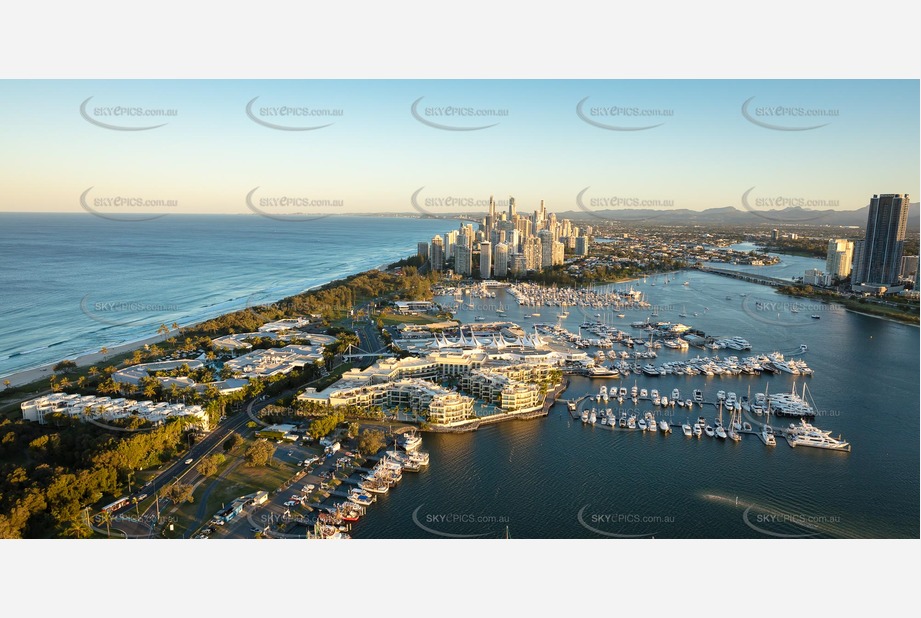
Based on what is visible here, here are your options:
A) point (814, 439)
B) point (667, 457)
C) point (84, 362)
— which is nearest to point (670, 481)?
point (667, 457)

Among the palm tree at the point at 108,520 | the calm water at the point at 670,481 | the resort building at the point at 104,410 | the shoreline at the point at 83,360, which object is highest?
the resort building at the point at 104,410

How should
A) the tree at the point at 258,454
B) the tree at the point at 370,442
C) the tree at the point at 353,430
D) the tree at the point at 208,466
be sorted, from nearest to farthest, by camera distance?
the tree at the point at 208,466, the tree at the point at 258,454, the tree at the point at 370,442, the tree at the point at 353,430

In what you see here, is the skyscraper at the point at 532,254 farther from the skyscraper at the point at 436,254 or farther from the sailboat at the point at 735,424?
the sailboat at the point at 735,424

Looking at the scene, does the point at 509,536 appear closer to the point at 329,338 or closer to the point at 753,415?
the point at 753,415

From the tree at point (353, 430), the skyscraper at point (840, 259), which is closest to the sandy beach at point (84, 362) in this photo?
the tree at point (353, 430)

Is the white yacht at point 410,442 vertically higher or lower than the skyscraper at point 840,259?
lower

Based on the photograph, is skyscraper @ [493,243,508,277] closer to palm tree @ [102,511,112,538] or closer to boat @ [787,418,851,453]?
boat @ [787,418,851,453]

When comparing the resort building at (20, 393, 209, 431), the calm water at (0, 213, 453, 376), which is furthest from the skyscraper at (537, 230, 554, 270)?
the resort building at (20, 393, 209, 431)
